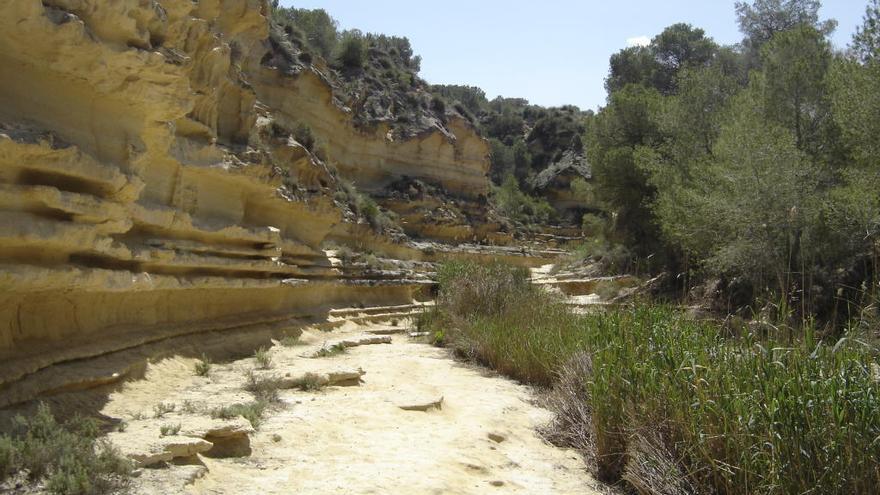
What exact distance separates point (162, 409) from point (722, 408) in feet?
16.3

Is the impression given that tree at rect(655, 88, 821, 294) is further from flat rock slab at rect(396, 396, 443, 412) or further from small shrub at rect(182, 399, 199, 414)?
small shrub at rect(182, 399, 199, 414)

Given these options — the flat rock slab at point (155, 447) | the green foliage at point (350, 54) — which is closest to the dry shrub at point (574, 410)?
the flat rock slab at point (155, 447)

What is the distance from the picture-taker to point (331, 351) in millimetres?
11000

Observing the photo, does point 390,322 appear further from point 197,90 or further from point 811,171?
point 811,171

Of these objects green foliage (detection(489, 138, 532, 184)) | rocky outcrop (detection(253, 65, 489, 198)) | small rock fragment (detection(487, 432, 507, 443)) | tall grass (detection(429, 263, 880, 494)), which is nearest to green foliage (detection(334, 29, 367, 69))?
rocky outcrop (detection(253, 65, 489, 198))

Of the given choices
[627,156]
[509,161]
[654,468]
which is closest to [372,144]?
[627,156]

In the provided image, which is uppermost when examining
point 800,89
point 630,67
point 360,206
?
point 630,67

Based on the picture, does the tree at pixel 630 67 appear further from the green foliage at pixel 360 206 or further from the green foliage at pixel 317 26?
the green foliage at pixel 360 206

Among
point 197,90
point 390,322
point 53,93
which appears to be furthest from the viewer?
point 390,322

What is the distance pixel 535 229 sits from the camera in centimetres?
3934

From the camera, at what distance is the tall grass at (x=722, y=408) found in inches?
146

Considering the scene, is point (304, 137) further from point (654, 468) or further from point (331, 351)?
point (654, 468)

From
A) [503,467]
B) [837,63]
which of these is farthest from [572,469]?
[837,63]

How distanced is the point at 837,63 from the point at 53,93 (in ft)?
49.5
